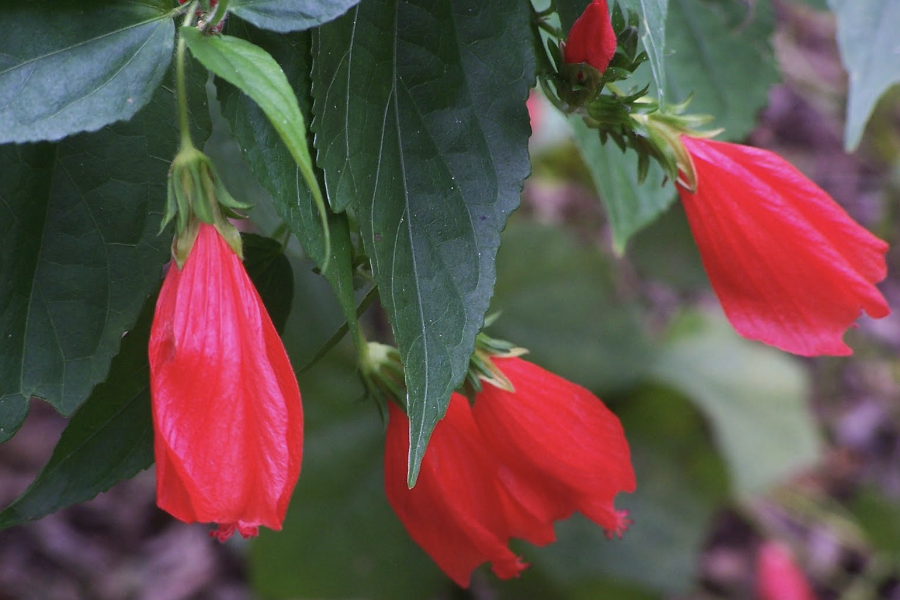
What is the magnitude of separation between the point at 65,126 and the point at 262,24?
11 centimetres

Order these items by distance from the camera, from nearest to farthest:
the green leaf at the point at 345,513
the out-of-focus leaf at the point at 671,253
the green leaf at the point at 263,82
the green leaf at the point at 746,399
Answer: the green leaf at the point at 263,82 < the green leaf at the point at 345,513 < the green leaf at the point at 746,399 < the out-of-focus leaf at the point at 671,253

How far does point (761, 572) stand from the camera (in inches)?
73.1

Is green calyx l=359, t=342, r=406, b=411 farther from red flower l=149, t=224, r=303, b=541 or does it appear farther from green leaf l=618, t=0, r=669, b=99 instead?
green leaf l=618, t=0, r=669, b=99

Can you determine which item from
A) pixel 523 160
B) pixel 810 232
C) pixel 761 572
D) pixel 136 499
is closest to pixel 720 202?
pixel 810 232

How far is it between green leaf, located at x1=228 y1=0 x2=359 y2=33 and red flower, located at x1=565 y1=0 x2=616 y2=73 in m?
0.14

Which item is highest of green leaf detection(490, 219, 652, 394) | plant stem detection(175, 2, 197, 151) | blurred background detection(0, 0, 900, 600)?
plant stem detection(175, 2, 197, 151)

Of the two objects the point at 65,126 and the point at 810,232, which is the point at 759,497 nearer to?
the point at 810,232

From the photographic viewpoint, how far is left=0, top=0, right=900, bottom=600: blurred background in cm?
159

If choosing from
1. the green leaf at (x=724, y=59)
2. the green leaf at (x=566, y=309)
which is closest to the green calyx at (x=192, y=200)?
the green leaf at (x=724, y=59)

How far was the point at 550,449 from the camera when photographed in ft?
1.96

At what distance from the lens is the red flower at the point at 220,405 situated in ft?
1.43

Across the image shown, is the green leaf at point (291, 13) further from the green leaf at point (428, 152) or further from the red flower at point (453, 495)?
the red flower at point (453, 495)

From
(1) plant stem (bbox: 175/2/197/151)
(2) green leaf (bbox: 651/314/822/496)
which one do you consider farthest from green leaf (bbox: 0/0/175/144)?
(2) green leaf (bbox: 651/314/822/496)

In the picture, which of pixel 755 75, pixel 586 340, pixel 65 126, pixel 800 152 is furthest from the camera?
pixel 800 152
